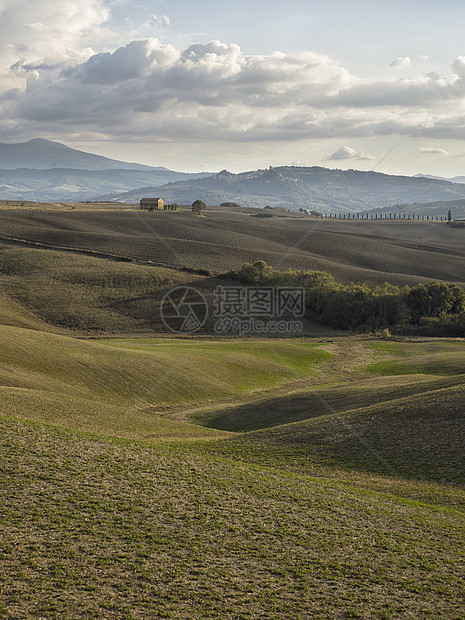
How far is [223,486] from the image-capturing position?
21.7m

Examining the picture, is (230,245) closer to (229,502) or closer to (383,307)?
Result: (383,307)

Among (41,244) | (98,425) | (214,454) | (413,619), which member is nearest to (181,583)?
(413,619)

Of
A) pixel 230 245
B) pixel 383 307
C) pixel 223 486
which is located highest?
pixel 230 245

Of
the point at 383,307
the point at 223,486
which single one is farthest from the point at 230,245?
the point at 223,486

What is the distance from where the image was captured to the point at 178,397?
44125mm

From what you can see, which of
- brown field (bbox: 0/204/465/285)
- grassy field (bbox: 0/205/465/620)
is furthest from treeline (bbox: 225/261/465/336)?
grassy field (bbox: 0/205/465/620)

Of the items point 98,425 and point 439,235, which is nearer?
point 98,425

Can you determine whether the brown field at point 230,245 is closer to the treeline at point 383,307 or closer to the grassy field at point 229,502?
the treeline at point 383,307

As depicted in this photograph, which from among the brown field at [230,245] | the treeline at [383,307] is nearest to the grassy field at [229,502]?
the treeline at [383,307]

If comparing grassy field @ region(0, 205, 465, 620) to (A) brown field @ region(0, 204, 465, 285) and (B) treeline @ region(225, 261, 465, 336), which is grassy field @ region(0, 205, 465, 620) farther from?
(A) brown field @ region(0, 204, 465, 285)

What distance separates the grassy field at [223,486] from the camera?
541 inches

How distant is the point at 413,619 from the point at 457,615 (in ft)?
4.02

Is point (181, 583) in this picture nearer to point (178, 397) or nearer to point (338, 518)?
point (338, 518)

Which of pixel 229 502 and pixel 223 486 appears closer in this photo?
pixel 229 502
